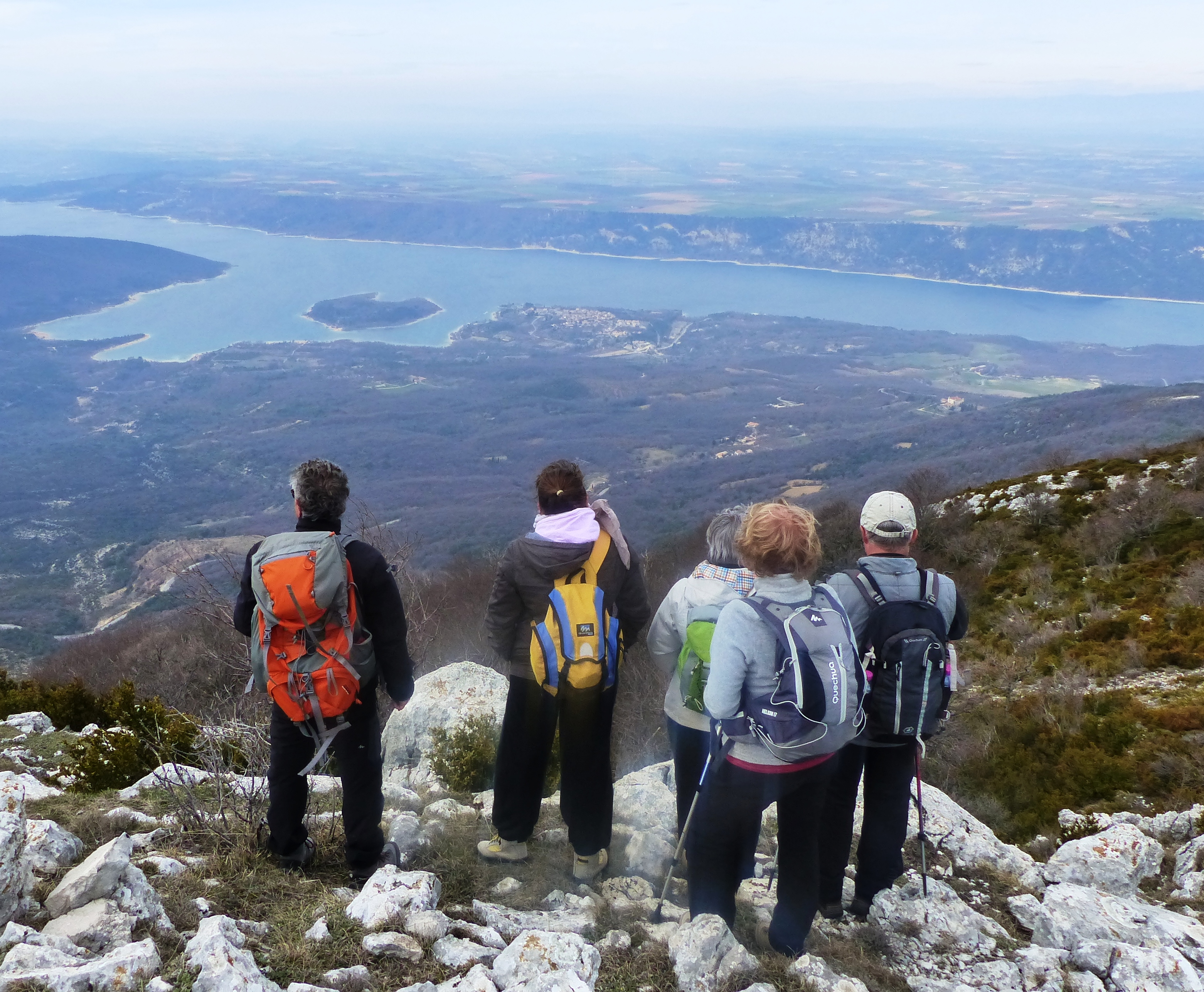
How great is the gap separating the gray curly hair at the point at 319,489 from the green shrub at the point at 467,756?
273cm

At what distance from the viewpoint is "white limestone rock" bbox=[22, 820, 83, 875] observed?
2.73 m

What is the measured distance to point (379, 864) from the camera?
320 centimetres

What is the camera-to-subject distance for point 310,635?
9.41ft

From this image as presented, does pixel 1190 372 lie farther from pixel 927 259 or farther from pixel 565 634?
pixel 565 634

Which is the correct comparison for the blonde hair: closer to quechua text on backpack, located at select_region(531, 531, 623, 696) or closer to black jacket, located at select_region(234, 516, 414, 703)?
quechua text on backpack, located at select_region(531, 531, 623, 696)

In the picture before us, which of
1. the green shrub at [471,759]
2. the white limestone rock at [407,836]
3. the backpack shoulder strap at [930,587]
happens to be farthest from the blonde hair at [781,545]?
the green shrub at [471,759]

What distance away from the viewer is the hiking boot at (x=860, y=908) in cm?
331

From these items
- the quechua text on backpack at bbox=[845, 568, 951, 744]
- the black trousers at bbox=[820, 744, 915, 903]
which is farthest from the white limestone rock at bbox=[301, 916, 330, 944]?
the quechua text on backpack at bbox=[845, 568, 951, 744]

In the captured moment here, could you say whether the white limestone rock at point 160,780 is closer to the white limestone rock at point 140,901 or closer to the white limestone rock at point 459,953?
the white limestone rock at point 140,901

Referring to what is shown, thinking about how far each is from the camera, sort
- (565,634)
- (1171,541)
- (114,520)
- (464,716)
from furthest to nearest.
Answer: (114,520), (1171,541), (464,716), (565,634)

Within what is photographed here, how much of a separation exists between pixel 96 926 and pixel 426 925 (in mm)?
1030

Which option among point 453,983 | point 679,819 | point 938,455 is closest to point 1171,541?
point 679,819

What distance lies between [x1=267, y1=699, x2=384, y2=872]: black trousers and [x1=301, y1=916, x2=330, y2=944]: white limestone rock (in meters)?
0.50

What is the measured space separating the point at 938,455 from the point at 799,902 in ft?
182
